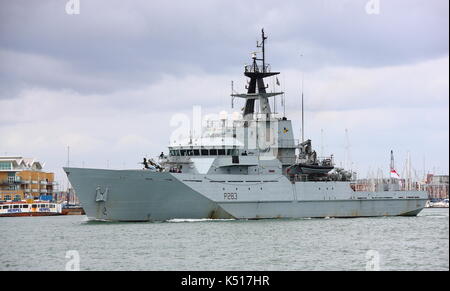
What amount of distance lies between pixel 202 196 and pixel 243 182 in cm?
305

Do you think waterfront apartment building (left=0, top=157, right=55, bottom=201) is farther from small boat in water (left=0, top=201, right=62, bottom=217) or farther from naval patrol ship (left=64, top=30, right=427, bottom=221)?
naval patrol ship (left=64, top=30, right=427, bottom=221)

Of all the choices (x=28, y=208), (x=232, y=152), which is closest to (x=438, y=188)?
(x=28, y=208)

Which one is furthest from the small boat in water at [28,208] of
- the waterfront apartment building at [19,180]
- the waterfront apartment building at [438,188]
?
the waterfront apartment building at [438,188]

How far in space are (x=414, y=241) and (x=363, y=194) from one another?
17165 mm

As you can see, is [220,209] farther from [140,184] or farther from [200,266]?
[200,266]

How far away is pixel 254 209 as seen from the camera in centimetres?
4328

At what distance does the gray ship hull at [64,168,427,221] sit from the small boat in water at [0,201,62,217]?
35373 millimetres

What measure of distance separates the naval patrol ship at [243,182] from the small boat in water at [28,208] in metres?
35.0

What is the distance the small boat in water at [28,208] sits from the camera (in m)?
73.4

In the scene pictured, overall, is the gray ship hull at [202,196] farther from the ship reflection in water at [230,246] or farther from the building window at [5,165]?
the building window at [5,165]

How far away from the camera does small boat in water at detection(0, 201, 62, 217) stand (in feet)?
241

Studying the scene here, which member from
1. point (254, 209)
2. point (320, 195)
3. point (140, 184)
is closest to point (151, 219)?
point (140, 184)
